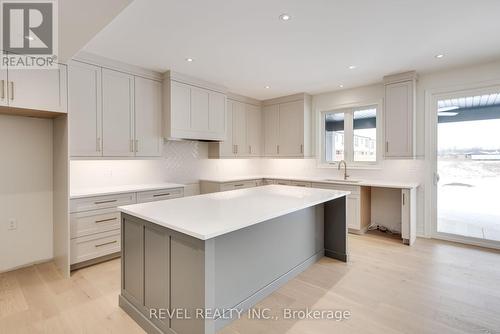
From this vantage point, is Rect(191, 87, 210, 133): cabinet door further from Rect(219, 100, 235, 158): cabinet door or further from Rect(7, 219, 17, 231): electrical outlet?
Rect(7, 219, 17, 231): electrical outlet

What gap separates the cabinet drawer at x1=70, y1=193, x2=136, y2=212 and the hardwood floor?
2.32 feet

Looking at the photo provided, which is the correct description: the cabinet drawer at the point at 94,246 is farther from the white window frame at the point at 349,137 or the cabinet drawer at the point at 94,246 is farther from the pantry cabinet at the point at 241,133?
the white window frame at the point at 349,137

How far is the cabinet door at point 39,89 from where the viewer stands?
2450mm

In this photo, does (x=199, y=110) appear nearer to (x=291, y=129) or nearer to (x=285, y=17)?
(x=291, y=129)

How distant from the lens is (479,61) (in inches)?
138

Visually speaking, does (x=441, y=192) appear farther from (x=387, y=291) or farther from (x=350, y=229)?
(x=387, y=291)

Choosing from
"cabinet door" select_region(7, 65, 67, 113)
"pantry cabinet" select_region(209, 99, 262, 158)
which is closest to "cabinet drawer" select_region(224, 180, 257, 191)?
"pantry cabinet" select_region(209, 99, 262, 158)

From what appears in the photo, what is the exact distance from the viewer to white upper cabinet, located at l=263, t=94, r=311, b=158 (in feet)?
16.8

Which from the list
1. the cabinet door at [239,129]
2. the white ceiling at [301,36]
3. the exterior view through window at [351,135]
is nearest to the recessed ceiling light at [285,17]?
the white ceiling at [301,36]

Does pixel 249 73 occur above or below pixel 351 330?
above

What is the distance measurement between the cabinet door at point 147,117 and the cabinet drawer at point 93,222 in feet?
3.06

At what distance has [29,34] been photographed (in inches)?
89.4

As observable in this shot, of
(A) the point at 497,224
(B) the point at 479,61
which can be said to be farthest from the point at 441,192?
(B) the point at 479,61

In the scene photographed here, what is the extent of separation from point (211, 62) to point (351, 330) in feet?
11.0
